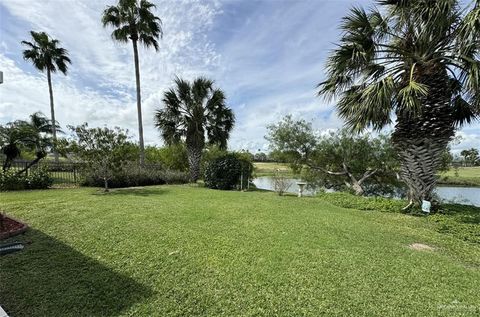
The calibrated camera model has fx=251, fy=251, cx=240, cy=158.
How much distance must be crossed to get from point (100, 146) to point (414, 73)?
1042cm

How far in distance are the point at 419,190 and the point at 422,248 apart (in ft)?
10.4

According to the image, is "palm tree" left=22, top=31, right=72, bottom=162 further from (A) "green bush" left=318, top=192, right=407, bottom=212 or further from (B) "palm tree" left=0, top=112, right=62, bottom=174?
(A) "green bush" left=318, top=192, right=407, bottom=212

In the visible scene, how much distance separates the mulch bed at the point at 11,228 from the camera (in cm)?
406

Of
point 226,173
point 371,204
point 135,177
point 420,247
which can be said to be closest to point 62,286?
point 420,247

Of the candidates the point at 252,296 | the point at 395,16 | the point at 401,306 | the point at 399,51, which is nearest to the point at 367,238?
the point at 401,306

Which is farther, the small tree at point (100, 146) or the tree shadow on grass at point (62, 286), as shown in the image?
the small tree at point (100, 146)

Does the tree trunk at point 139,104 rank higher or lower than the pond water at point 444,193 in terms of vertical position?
higher

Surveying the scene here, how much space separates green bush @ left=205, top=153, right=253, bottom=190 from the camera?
1179 cm

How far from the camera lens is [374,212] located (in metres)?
6.81

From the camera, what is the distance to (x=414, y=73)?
6434 mm

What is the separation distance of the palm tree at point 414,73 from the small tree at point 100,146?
26.7 feet

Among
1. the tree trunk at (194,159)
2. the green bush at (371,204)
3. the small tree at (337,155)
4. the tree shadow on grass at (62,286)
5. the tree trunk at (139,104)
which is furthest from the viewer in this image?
the tree trunk at (139,104)

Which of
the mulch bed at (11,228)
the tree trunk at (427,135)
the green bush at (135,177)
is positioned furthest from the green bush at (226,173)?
the mulch bed at (11,228)

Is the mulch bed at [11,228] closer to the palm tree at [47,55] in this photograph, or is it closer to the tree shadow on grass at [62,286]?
the tree shadow on grass at [62,286]
